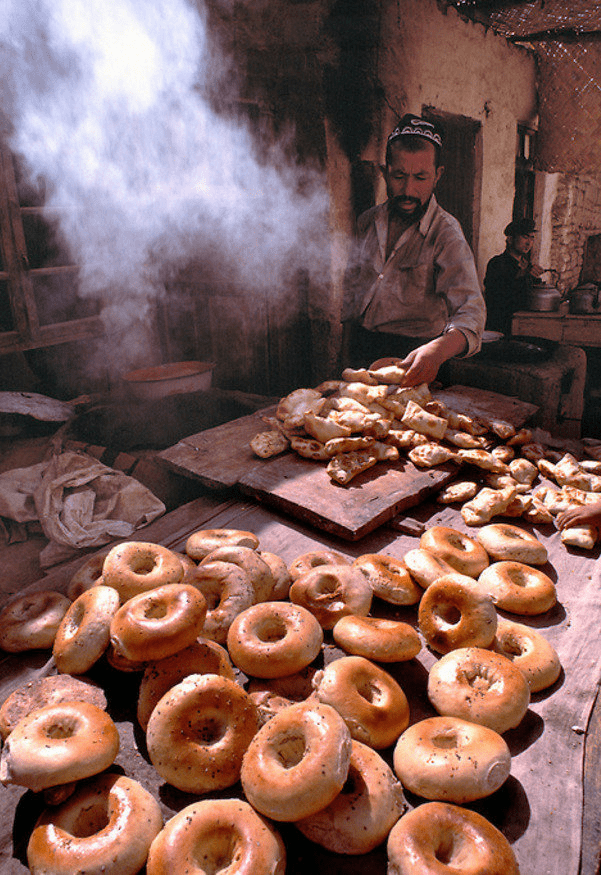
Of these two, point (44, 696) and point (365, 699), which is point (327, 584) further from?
point (44, 696)

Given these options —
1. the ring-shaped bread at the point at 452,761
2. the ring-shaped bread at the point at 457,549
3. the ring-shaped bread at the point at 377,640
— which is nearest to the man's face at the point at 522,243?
the ring-shaped bread at the point at 457,549

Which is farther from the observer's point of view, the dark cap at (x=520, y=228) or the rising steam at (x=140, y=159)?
the dark cap at (x=520, y=228)

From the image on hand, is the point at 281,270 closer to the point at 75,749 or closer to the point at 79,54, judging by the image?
the point at 79,54

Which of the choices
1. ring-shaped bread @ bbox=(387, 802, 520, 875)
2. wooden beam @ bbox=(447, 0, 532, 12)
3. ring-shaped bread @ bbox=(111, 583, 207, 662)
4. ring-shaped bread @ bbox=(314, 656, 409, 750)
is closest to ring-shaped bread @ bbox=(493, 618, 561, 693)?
ring-shaped bread @ bbox=(314, 656, 409, 750)

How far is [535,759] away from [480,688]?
265 millimetres

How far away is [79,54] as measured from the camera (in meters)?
4.17

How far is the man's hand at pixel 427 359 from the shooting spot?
4.71 metres

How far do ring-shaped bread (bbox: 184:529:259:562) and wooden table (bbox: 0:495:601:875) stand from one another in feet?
1.98

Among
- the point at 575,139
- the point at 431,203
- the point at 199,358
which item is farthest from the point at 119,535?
the point at 575,139

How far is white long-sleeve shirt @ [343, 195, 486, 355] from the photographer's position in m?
5.74

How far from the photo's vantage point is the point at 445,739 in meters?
1.73

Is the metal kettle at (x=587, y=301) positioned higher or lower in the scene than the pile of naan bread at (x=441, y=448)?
higher

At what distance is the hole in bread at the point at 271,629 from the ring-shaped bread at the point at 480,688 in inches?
23.5

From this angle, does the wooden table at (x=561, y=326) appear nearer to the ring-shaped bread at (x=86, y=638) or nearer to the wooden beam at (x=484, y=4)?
the wooden beam at (x=484, y=4)
